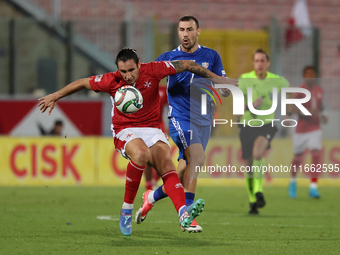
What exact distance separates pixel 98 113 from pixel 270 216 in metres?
6.36

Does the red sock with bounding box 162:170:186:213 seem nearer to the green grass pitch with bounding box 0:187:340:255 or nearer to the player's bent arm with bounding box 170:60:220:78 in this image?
the green grass pitch with bounding box 0:187:340:255

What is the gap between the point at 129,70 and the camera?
5273 mm

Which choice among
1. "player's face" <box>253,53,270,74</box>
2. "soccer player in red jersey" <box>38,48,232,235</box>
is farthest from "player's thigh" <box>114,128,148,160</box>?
"player's face" <box>253,53,270,74</box>

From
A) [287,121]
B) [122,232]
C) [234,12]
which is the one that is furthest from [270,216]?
[234,12]

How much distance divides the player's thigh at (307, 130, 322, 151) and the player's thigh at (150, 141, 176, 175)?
5.62 metres

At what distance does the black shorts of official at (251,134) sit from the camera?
7773 mm

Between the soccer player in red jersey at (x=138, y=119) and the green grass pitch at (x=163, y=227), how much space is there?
0.49m

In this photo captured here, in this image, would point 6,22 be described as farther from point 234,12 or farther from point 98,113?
point 234,12

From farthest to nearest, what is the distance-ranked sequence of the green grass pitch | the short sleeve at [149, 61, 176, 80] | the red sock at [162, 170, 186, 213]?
1. the short sleeve at [149, 61, 176, 80]
2. the red sock at [162, 170, 186, 213]
3. the green grass pitch

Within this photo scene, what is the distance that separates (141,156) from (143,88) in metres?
0.64

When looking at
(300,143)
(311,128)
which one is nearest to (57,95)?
(300,143)

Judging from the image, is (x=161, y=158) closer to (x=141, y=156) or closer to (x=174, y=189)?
(x=141, y=156)

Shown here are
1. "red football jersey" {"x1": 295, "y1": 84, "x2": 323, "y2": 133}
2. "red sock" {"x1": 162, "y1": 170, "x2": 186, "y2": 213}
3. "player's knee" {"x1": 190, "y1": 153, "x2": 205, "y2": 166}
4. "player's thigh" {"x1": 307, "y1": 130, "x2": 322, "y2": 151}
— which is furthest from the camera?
"red football jersey" {"x1": 295, "y1": 84, "x2": 323, "y2": 133}

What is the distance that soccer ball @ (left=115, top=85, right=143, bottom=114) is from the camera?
524cm
